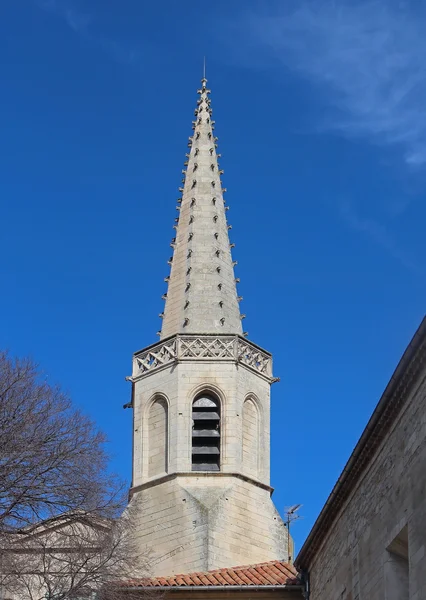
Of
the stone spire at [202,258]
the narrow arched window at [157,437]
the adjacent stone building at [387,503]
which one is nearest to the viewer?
the adjacent stone building at [387,503]

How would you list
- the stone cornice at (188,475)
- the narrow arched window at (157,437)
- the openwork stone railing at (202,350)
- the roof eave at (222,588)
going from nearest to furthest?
the roof eave at (222,588), the stone cornice at (188,475), the narrow arched window at (157,437), the openwork stone railing at (202,350)

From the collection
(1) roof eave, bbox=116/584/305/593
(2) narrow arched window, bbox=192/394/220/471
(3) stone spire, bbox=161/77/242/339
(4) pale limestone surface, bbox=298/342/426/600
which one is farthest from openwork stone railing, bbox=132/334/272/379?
(4) pale limestone surface, bbox=298/342/426/600

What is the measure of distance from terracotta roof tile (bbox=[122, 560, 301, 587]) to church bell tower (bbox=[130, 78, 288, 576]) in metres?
2.17

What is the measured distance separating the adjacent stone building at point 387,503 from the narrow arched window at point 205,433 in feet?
30.6

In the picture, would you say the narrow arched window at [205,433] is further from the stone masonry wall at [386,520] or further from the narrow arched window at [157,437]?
the stone masonry wall at [386,520]

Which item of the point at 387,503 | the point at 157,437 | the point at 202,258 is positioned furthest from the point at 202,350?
the point at 387,503

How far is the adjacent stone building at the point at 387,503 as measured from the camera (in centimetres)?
1631

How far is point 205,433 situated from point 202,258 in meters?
5.52

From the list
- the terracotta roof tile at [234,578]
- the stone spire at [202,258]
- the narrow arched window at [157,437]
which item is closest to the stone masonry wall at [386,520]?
the terracotta roof tile at [234,578]

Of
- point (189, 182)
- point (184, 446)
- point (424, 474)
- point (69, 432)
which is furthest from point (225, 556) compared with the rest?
point (424, 474)

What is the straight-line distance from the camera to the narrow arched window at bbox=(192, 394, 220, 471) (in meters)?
32.0

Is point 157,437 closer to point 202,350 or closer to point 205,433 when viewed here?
point 205,433

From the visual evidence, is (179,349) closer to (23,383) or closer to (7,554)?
(23,383)

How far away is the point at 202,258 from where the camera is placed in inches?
1390
